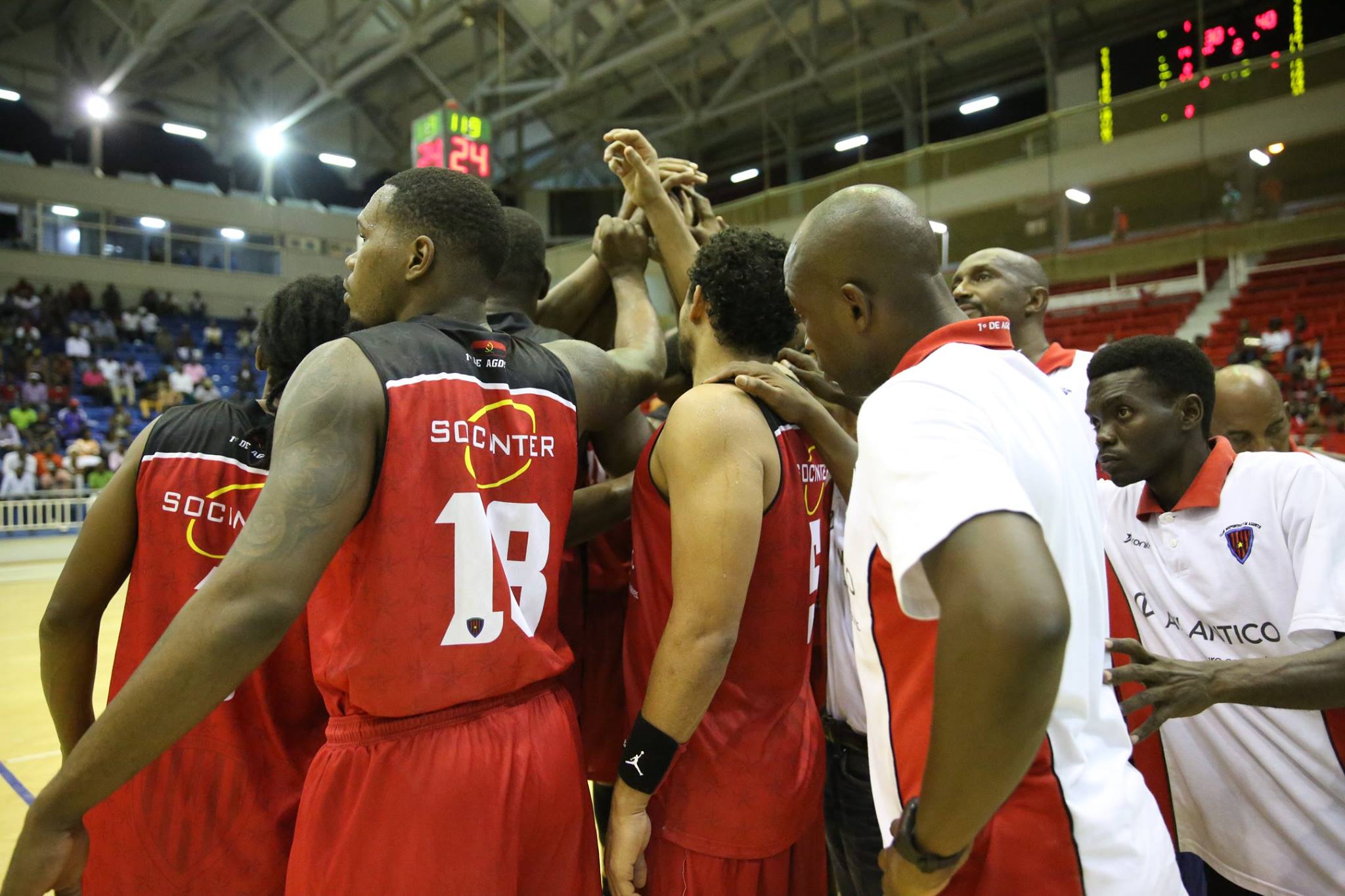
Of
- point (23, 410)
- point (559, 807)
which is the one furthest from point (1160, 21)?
point (23, 410)

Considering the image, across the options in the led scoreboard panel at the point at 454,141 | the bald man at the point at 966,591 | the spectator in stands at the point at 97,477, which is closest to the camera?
the bald man at the point at 966,591

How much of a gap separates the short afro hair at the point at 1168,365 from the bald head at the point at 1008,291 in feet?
4.17

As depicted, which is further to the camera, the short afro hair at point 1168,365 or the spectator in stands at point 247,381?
the spectator in stands at point 247,381

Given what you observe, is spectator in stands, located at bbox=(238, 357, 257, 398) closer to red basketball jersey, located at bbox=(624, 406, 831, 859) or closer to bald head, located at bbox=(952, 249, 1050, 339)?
bald head, located at bbox=(952, 249, 1050, 339)

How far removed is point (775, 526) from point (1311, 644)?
1146mm

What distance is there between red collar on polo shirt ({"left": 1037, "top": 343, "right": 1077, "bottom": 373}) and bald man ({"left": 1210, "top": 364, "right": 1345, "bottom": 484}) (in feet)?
2.08

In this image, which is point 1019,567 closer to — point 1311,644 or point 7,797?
point 1311,644

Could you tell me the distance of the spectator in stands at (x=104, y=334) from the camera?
65.2ft

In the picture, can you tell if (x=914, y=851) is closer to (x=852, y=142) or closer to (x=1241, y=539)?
(x=1241, y=539)

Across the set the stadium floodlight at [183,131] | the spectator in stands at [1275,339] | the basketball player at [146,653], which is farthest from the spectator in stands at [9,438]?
the spectator in stands at [1275,339]

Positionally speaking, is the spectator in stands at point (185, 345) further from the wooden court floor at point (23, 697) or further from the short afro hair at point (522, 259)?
the short afro hair at point (522, 259)

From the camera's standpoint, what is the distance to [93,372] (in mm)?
19031

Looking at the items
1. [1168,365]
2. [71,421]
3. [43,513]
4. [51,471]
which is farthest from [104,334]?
[1168,365]

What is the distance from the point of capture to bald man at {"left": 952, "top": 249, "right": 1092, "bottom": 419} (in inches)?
→ 139
